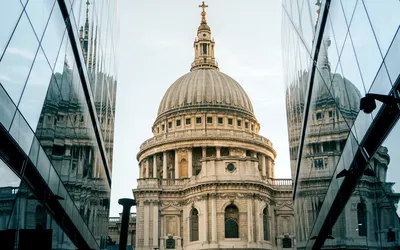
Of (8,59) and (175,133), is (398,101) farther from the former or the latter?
(175,133)

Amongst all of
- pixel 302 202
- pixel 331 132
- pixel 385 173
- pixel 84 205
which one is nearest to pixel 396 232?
pixel 385 173

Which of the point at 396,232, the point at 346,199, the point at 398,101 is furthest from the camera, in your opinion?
the point at 346,199

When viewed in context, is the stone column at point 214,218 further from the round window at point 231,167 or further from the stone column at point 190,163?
the stone column at point 190,163

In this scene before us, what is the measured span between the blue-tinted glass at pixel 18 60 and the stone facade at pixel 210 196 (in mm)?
60531

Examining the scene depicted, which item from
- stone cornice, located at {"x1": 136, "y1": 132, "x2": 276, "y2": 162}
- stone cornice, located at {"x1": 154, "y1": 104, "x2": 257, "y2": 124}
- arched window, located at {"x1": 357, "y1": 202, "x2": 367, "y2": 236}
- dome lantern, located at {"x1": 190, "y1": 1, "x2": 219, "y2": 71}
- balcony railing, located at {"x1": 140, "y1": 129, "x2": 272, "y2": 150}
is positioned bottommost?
arched window, located at {"x1": 357, "y1": 202, "x2": 367, "y2": 236}

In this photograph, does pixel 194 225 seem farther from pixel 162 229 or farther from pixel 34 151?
pixel 34 151

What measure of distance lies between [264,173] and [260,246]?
19516mm

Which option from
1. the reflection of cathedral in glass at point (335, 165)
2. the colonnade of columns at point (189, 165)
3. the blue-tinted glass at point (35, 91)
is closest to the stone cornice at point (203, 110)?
the colonnade of columns at point (189, 165)


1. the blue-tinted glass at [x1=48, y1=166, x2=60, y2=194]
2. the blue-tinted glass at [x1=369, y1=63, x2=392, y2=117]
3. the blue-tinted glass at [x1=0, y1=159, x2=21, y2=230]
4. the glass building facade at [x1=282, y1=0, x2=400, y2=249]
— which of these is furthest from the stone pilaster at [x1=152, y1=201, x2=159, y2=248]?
the blue-tinted glass at [x1=369, y1=63, x2=392, y2=117]

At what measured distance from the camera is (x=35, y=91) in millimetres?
14648

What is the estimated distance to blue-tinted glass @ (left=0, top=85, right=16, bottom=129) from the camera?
11.8 m

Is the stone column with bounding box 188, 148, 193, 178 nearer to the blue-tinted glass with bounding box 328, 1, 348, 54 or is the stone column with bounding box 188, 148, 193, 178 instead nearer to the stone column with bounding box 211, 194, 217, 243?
the stone column with bounding box 211, 194, 217, 243

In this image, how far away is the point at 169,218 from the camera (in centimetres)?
7681

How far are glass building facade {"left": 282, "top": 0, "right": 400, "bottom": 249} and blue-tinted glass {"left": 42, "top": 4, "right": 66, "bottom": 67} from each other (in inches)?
302
